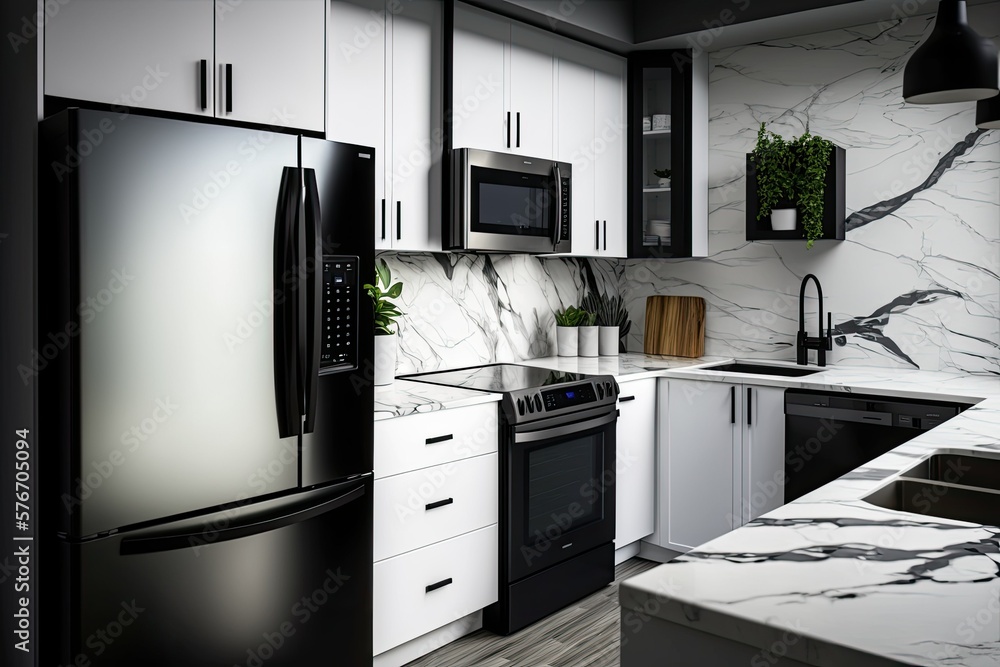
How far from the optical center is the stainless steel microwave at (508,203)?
311cm

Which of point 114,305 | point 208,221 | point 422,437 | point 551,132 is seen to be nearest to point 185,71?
point 208,221

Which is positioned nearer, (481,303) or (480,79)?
(480,79)

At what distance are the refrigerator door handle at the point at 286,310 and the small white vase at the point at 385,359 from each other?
82 centimetres

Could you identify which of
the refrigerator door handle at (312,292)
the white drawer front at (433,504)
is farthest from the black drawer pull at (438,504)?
the refrigerator door handle at (312,292)

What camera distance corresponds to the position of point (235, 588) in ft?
6.73

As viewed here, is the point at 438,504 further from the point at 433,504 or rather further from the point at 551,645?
the point at 551,645

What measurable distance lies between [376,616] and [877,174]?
9.78 feet

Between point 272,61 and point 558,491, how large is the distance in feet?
6.18

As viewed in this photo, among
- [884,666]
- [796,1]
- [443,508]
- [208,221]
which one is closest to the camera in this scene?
[884,666]

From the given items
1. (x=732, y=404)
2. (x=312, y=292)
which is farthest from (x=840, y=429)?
(x=312, y=292)

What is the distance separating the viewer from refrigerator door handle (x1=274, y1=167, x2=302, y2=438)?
6.97ft

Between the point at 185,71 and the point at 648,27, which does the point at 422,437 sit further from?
the point at 648,27

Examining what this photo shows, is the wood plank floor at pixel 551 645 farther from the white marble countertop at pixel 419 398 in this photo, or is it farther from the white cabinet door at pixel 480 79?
the white cabinet door at pixel 480 79

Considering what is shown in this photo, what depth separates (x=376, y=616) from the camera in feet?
8.45
